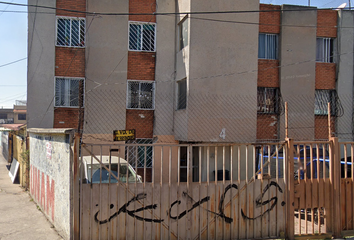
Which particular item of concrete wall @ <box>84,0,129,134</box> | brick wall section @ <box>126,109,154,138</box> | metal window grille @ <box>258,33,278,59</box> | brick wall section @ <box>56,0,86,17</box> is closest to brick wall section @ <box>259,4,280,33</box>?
metal window grille @ <box>258,33,278,59</box>

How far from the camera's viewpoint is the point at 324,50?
47.3ft

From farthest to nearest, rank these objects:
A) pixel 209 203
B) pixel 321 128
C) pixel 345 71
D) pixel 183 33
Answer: pixel 345 71 < pixel 321 128 < pixel 183 33 < pixel 209 203

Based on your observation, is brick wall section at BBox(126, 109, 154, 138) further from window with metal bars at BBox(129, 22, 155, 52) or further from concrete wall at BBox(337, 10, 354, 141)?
concrete wall at BBox(337, 10, 354, 141)

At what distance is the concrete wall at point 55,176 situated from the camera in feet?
20.3

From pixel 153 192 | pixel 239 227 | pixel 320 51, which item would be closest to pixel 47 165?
pixel 153 192

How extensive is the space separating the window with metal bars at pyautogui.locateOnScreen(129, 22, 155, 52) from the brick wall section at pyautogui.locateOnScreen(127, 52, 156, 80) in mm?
299

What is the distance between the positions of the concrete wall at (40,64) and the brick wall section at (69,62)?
0.19m

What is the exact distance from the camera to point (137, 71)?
43.5 feet

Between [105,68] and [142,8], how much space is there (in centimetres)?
285

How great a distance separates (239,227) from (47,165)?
186 inches

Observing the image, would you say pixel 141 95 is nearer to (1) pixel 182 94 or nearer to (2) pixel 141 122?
(2) pixel 141 122

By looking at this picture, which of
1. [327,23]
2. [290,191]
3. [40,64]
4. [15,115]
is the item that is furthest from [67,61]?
[15,115]

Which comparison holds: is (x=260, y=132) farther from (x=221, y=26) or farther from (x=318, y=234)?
(x=318, y=234)

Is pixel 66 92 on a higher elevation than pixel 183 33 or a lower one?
lower
